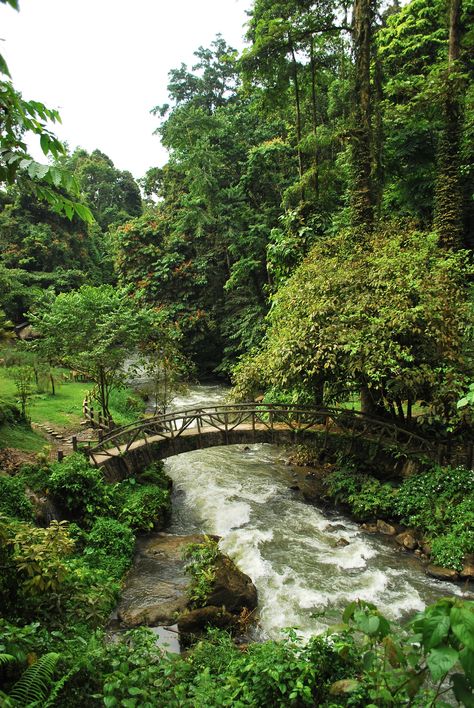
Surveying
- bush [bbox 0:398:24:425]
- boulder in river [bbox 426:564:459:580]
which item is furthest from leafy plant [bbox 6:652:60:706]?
bush [bbox 0:398:24:425]

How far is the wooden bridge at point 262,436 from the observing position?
37.0 feet

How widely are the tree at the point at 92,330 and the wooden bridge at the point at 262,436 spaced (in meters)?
2.64

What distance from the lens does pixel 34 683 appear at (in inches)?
135

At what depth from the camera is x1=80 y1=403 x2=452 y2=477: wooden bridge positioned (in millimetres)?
11289

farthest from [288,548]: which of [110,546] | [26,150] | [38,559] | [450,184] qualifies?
[450,184]

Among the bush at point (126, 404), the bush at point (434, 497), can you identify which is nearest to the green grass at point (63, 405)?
the bush at point (126, 404)

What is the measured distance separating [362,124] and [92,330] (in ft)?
36.3

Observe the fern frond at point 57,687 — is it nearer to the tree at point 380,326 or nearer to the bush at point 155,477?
the tree at point 380,326

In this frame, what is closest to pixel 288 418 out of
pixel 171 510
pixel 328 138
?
pixel 171 510

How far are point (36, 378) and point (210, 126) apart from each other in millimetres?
17779

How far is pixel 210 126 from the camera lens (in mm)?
25188

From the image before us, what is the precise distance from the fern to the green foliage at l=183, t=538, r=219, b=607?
4.39 m

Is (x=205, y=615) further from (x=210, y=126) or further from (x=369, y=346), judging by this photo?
(x=210, y=126)

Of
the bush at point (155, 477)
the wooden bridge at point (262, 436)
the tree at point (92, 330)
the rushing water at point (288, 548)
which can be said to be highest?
the tree at point (92, 330)
